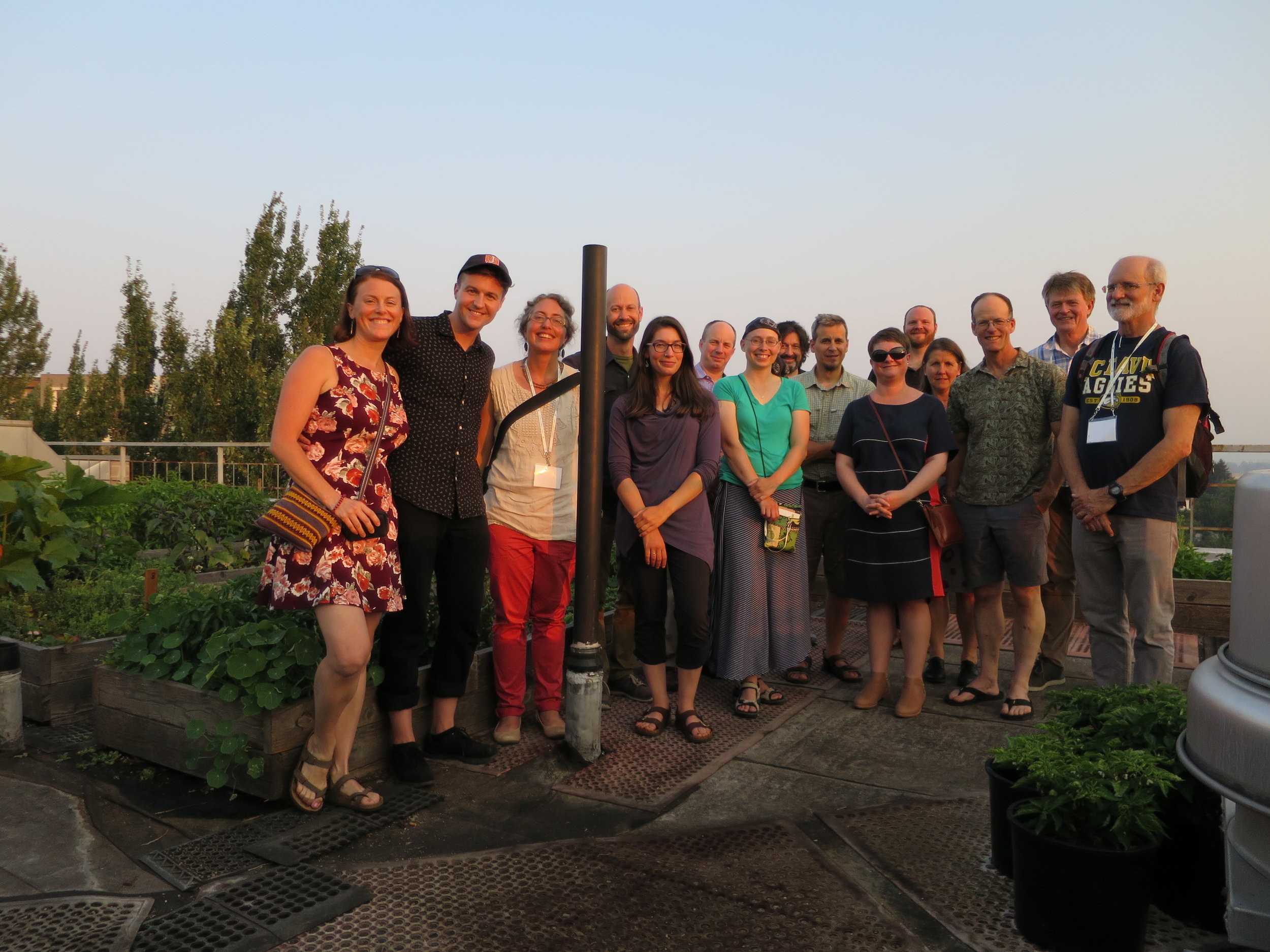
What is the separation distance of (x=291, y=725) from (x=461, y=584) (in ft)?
2.85

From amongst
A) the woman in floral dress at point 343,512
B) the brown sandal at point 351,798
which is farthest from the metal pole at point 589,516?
the brown sandal at point 351,798

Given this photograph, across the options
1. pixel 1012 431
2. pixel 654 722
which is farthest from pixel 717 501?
pixel 1012 431

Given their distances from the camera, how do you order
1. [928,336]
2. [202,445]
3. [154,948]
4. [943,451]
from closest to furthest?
[154,948] → [943,451] → [928,336] → [202,445]

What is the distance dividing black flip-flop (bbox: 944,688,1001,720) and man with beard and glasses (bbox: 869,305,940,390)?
210 centimetres

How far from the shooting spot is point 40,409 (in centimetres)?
2562

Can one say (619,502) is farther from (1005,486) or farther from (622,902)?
(622,902)

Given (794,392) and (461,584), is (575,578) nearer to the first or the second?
(461,584)

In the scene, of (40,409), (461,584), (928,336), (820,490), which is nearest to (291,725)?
(461,584)

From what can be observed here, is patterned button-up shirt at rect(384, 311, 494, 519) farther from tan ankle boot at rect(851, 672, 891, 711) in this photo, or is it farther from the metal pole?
tan ankle boot at rect(851, 672, 891, 711)

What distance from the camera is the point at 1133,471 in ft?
13.5

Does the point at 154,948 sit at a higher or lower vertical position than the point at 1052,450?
lower

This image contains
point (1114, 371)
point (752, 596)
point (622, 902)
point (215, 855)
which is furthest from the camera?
point (752, 596)

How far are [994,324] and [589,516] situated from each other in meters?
2.57

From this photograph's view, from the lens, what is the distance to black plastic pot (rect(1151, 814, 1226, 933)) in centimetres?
261
